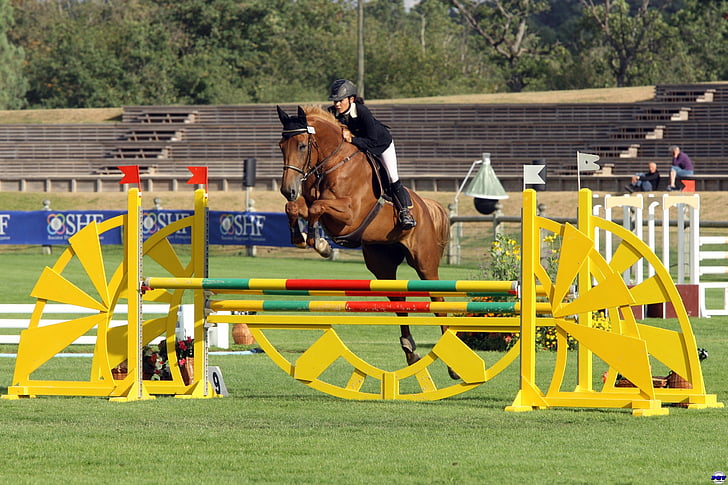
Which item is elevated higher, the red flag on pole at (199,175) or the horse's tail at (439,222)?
the red flag on pole at (199,175)

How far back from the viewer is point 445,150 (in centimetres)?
3838

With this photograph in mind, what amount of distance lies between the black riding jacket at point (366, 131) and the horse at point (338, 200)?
4.1 inches

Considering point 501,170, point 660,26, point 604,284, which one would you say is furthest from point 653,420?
point 660,26

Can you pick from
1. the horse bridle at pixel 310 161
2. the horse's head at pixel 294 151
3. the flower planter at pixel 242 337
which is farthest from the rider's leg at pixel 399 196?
the flower planter at pixel 242 337

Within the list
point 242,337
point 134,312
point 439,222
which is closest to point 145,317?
point 242,337

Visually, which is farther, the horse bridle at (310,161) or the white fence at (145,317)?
the white fence at (145,317)

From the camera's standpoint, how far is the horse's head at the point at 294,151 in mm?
8422

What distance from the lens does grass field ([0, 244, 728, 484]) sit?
523cm

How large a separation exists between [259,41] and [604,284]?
5236 cm

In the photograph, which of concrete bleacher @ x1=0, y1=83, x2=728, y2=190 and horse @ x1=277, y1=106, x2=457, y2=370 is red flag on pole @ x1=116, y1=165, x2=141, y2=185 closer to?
horse @ x1=277, y1=106, x2=457, y2=370

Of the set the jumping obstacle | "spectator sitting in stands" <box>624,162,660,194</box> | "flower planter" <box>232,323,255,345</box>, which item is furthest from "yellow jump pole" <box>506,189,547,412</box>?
"spectator sitting in stands" <box>624,162,660,194</box>

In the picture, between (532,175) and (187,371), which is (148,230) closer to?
(187,371)

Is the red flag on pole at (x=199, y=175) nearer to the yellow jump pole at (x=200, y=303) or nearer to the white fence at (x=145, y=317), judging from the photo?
the yellow jump pole at (x=200, y=303)

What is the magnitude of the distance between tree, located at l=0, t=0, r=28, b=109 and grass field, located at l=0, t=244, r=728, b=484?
47163mm
